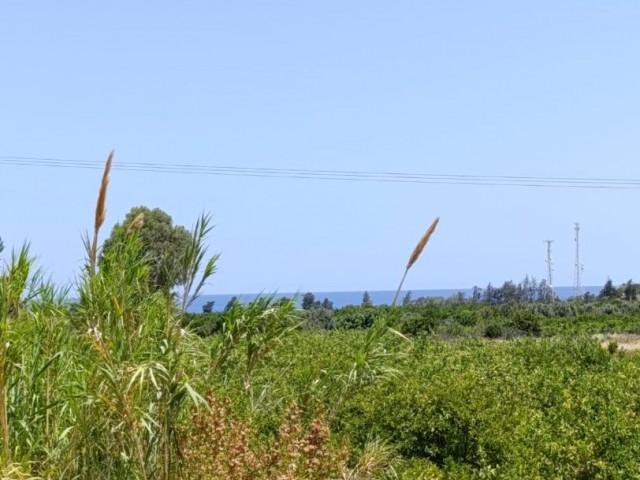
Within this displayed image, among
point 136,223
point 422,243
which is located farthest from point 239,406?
point 422,243

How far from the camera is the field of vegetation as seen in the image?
163 inches

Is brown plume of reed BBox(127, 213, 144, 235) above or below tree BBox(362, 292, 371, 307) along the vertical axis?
below

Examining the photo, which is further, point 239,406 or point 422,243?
point 239,406

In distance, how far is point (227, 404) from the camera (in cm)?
460

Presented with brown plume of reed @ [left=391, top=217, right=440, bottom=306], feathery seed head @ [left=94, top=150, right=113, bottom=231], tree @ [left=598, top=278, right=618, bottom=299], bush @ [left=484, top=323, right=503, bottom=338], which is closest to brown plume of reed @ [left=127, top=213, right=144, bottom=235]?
feathery seed head @ [left=94, top=150, right=113, bottom=231]

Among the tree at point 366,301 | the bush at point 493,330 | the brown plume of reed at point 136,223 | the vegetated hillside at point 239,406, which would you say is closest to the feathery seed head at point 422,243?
the vegetated hillside at point 239,406

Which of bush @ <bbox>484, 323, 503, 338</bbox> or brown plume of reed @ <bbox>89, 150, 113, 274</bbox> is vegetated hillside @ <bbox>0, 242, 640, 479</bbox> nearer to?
brown plume of reed @ <bbox>89, 150, 113, 274</bbox>

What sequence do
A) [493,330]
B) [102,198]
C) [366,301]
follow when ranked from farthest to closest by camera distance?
1. [366,301]
2. [493,330]
3. [102,198]

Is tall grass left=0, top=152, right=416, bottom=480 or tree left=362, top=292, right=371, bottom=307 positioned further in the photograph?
tree left=362, top=292, right=371, bottom=307

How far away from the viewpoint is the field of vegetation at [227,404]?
13.6 feet

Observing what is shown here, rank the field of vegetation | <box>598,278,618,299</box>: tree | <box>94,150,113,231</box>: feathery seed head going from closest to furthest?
<box>94,150,113,231</box>: feathery seed head → the field of vegetation → <box>598,278,618,299</box>: tree

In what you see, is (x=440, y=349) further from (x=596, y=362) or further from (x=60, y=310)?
(x=60, y=310)

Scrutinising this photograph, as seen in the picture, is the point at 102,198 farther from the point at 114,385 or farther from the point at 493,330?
the point at 493,330

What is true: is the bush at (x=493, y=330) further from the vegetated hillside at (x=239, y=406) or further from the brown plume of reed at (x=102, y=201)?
the brown plume of reed at (x=102, y=201)
